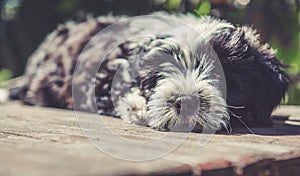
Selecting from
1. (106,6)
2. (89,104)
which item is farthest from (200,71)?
(106,6)

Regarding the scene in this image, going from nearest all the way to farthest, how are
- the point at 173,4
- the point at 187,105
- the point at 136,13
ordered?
the point at 187,105, the point at 173,4, the point at 136,13

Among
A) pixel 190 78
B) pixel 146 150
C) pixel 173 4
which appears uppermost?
pixel 173 4

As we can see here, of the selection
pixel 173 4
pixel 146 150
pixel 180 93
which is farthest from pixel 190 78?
pixel 173 4

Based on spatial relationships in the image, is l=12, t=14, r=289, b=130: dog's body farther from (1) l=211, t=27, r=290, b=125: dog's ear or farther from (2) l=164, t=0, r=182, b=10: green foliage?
(2) l=164, t=0, r=182, b=10: green foliage

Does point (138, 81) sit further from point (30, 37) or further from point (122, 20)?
point (30, 37)

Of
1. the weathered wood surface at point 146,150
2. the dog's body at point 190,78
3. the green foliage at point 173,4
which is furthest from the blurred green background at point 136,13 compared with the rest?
the weathered wood surface at point 146,150

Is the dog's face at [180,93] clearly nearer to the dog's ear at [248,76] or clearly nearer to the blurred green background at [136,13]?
the dog's ear at [248,76]

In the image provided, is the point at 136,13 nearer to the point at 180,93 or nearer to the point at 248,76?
the point at 248,76
